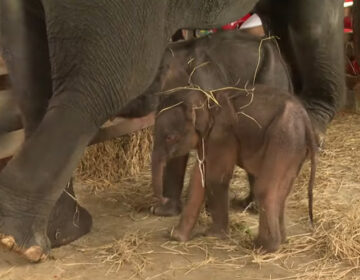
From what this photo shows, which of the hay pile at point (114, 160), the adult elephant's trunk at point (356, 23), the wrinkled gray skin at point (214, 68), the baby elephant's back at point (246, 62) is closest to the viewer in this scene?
the wrinkled gray skin at point (214, 68)

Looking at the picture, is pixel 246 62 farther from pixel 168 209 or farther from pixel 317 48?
pixel 168 209

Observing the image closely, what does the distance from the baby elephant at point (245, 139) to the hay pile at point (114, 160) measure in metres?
0.79

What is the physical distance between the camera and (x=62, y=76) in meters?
1.68

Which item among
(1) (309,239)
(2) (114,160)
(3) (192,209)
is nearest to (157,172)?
(3) (192,209)

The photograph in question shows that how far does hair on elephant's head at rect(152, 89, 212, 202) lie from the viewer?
6.22 ft

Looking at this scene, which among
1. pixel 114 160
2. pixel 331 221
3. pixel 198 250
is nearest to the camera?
pixel 198 250

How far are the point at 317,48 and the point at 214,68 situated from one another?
445 millimetres

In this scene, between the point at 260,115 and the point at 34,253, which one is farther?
the point at 260,115

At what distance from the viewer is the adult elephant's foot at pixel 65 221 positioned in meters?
1.99

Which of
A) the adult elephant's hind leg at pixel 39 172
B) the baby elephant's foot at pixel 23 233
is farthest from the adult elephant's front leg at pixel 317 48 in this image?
the baby elephant's foot at pixel 23 233

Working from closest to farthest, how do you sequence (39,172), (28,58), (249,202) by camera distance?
(39,172), (28,58), (249,202)

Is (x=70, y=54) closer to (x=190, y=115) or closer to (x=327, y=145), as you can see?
(x=190, y=115)

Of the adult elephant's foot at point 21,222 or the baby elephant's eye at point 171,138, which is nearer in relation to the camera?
the adult elephant's foot at point 21,222

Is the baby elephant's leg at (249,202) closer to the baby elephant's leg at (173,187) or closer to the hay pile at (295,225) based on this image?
the hay pile at (295,225)
